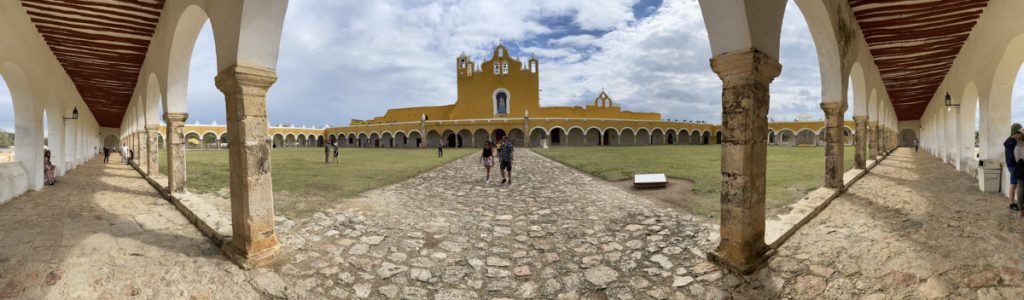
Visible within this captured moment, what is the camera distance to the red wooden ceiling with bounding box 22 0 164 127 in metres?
6.47

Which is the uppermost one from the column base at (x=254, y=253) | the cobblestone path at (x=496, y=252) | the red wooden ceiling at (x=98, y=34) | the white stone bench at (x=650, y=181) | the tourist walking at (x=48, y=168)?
the red wooden ceiling at (x=98, y=34)

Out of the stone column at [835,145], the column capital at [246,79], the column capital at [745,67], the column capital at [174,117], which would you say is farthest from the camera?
the column capital at [174,117]

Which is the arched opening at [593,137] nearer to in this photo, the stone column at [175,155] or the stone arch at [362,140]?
the stone arch at [362,140]

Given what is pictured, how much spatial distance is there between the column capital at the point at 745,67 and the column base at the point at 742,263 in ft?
5.04

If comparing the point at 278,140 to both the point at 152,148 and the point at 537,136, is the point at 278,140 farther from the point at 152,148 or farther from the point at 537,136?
the point at 152,148

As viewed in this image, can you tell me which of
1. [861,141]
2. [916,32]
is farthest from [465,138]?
[916,32]

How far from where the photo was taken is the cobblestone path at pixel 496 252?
334 centimetres

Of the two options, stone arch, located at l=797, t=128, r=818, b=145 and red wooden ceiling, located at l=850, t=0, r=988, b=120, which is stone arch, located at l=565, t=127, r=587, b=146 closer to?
red wooden ceiling, located at l=850, t=0, r=988, b=120

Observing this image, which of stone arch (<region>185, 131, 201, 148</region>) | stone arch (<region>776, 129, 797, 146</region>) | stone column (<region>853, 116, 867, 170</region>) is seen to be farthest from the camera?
stone arch (<region>776, 129, 797, 146</region>)

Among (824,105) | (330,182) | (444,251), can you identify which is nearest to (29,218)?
(330,182)

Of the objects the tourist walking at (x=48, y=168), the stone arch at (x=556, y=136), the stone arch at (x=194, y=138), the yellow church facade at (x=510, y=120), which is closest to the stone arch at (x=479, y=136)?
the yellow church facade at (x=510, y=120)

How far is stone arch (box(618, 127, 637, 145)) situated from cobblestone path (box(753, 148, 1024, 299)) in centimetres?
3200

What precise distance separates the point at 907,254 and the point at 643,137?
36.5 metres

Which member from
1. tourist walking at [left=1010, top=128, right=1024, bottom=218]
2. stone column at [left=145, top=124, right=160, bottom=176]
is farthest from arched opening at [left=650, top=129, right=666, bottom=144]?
stone column at [left=145, top=124, right=160, bottom=176]
